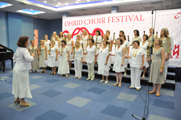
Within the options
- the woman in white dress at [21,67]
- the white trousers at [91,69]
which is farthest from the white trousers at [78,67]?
the woman in white dress at [21,67]

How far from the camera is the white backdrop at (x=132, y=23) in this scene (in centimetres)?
709

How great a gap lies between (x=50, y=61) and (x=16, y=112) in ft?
12.2

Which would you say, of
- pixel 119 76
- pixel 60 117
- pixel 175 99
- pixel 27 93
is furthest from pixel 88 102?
pixel 175 99

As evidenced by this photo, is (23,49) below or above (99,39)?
below

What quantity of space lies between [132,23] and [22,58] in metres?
6.79

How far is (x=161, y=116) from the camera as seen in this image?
2828 mm

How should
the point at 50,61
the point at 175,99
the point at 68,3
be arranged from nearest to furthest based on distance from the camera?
the point at 175,99 → the point at 50,61 → the point at 68,3

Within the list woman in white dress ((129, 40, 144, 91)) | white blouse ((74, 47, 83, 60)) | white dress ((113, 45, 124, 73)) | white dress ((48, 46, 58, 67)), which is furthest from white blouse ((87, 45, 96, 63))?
white dress ((48, 46, 58, 67))

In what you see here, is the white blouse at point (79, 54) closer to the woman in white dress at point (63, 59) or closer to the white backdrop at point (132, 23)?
the woman in white dress at point (63, 59)

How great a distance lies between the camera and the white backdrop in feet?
23.3

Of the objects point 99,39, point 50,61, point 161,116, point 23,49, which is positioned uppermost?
point 99,39

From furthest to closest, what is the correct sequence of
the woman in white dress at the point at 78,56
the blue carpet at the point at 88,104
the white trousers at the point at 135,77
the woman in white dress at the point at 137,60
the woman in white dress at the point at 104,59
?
the woman in white dress at the point at 78,56 → the woman in white dress at the point at 104,59 → the white trousers at the point at 135,77 → the woman in white dress at the point at 137,60 → the blue carpet at the point at 88,104

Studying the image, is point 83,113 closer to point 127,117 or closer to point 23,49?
point 127,117

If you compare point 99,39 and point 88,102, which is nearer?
point 88,102
